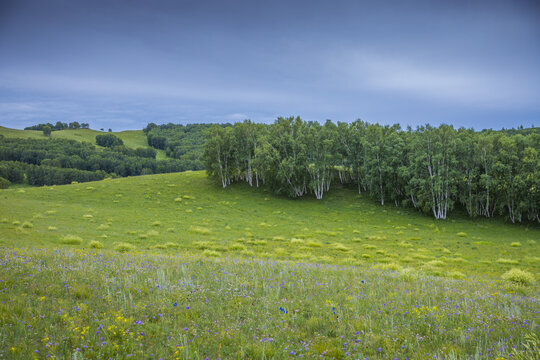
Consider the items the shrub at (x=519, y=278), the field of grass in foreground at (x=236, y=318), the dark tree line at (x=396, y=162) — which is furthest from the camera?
the dark tree line at (x=396, y=162)

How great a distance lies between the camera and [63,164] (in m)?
147

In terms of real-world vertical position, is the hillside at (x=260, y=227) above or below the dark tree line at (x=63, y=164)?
below

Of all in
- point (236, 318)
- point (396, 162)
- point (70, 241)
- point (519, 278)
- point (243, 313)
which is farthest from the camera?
point (396, 162)

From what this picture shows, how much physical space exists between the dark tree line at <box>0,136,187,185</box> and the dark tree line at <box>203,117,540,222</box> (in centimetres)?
9068

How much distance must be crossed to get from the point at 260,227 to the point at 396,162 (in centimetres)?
3754

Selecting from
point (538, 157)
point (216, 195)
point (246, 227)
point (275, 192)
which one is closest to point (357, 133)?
point (275, 192)

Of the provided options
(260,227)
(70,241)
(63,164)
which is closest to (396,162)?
(260,227)

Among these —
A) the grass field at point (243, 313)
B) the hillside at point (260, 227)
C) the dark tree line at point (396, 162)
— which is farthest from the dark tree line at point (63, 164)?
the grass field at point (243, 313)

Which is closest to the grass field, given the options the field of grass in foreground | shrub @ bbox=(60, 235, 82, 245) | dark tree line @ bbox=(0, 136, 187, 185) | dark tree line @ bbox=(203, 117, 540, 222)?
the field of grass in foreground

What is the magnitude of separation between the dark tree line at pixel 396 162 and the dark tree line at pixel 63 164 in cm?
9068

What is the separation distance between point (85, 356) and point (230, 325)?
2627 millimetres

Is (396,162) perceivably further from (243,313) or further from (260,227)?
(243,313)

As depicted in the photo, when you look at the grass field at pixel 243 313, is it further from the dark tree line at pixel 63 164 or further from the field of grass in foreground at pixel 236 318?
the dark tree line at pixel 63 164

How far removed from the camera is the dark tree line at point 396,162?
166 ft
